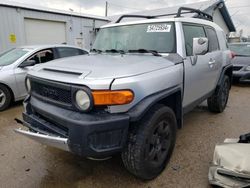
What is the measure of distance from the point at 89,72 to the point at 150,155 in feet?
3.78

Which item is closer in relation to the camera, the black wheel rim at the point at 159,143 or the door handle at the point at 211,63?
the black wheel rim at the point at 159,143

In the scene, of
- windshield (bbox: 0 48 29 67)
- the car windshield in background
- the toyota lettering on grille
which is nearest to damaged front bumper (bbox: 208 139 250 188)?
the toyota lettering on grille

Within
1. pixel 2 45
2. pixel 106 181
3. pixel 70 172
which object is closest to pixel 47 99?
pixel 70 172

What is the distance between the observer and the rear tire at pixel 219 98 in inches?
187

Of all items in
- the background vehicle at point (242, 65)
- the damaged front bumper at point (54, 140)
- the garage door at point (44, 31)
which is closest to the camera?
the damaged front bumper at point (54, 140)

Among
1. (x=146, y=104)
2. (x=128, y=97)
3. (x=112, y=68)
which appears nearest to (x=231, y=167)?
(x=146, y=104)

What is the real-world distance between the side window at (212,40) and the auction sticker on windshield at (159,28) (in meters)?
1.29

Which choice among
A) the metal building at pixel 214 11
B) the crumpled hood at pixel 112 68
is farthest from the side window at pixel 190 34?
the metal building at pixel 214 11

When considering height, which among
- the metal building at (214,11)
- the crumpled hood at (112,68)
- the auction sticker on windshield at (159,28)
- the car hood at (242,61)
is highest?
the metal building at (214,11)

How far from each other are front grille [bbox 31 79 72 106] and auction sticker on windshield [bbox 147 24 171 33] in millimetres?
1678

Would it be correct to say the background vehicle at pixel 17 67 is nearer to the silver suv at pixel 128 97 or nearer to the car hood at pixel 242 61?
the silver suv at pixel 128 97

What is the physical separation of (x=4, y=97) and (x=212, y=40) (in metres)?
4.73

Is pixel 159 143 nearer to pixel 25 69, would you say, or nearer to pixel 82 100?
pixel 82 100

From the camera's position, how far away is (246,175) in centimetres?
225
